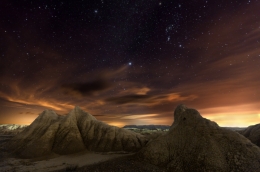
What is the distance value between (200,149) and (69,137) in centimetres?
2894

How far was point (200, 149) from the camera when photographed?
1934cm

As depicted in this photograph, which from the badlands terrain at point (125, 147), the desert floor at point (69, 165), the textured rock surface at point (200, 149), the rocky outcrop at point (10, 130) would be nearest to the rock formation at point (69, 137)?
the badlands terrain at point (125, 147)

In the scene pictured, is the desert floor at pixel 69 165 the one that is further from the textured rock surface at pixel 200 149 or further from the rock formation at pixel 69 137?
the rock formation at pixel 69 137

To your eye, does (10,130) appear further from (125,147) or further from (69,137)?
(125,147)

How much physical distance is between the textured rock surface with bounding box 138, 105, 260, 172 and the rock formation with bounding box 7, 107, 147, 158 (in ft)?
49.3

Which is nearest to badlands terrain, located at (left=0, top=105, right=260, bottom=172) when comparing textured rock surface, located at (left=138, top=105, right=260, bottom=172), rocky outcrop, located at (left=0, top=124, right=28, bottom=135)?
textured rock surface, located at (left=138, top=105, right=260, bottom=172)

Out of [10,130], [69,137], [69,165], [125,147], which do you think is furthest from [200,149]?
[10,130]

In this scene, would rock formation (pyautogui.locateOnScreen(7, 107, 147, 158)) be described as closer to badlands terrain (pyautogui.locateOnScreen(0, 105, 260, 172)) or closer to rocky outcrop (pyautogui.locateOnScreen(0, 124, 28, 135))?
badlands terrain (pyautogui.locateOnScreen(0, 105, 260, 172))

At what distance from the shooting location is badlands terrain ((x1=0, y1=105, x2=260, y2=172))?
17766 millimetres

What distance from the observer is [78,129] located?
39906mm

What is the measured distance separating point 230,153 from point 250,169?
2.23 meters

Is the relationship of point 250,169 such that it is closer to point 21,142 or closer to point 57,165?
point 57,165

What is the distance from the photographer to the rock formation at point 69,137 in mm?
33438

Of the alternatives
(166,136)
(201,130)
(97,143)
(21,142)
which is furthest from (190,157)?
(21,142)
